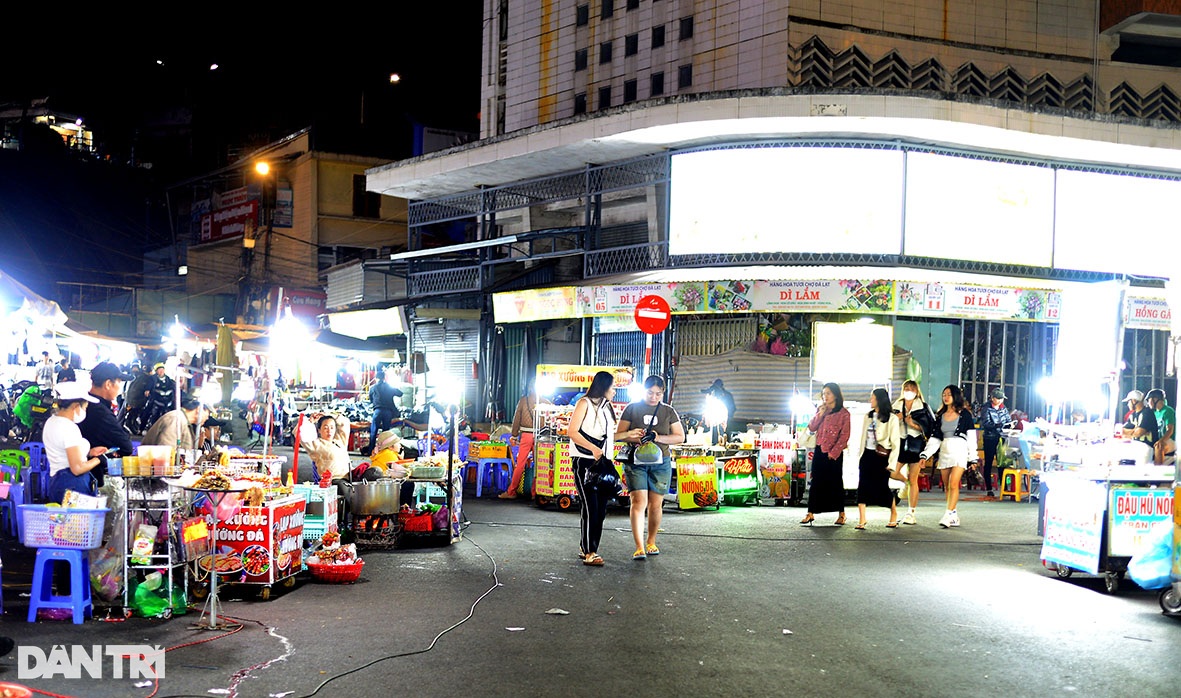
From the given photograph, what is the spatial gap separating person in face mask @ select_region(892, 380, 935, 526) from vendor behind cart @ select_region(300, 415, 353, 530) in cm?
708

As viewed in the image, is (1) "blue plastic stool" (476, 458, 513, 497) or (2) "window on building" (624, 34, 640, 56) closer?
(1) "blue plastic stool" (476, 458, 513, 497)

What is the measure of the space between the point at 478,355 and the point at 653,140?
8.08 meters

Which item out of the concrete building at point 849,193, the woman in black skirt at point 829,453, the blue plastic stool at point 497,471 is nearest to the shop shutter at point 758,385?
the concrete building at point 849,193

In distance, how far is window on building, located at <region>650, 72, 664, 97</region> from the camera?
3206 centimetres

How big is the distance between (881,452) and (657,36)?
22.2 meters

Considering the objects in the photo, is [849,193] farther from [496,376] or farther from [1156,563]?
[1156,563]

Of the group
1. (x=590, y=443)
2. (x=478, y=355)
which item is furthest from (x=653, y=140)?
(x=590, y=443)

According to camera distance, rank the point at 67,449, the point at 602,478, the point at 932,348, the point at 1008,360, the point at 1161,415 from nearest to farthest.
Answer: the point at 67,449
the point at 602,478
the point at 1161,415
the point at 932,348
the point at 1008,360

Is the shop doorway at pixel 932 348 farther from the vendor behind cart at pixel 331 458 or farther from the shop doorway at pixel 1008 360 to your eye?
the vendor behind cart at pixel 331 458

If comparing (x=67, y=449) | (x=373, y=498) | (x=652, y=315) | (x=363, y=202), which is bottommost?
(x=373, y=498)

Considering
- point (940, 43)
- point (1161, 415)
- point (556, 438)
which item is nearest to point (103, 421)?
point (556, 438)

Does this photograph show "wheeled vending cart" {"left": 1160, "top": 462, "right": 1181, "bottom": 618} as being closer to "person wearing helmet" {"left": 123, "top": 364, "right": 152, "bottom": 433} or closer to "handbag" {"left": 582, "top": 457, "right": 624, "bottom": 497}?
"handbag" {"left": 582, "top": 457, "right": 624, "bottom": 497}

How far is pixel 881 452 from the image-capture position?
13062mm

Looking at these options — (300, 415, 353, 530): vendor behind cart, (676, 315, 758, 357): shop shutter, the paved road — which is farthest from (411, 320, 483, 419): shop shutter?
the paved road
